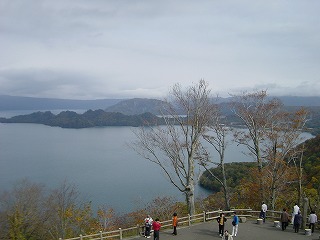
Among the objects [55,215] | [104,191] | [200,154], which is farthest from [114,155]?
[200,154]

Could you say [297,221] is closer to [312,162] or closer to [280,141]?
[280,141]

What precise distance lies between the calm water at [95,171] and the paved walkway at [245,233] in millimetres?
21149

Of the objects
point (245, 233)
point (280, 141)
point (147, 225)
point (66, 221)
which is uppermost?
point (280, 141)

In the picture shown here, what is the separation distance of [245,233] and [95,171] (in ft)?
176

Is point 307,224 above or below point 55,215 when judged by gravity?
above

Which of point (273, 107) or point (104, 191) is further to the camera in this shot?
point (104, 191)

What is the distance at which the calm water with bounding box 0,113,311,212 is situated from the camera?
46.9 meters

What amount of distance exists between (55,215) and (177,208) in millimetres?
9852

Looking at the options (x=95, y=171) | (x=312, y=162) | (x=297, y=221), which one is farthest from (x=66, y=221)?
(x=95, y=171)

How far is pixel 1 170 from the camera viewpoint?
6562 centimetres

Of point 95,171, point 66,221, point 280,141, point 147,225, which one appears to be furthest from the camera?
point 95,171

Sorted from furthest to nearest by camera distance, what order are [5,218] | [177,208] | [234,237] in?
[177,208]
[5,218]
[234,237]

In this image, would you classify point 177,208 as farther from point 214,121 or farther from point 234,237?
point 234,237

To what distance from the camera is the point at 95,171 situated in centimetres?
6462
